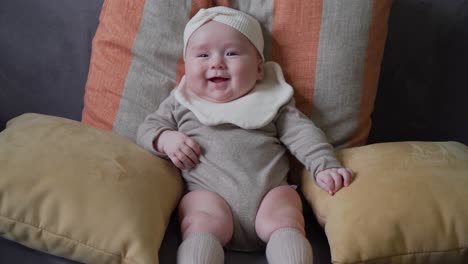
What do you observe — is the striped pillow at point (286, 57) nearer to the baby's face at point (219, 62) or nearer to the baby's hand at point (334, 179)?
the baby's face at point (219, 62)

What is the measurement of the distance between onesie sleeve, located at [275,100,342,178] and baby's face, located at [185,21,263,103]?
130mm

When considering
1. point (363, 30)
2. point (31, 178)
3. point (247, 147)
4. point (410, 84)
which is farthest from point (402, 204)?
point (31, 178)

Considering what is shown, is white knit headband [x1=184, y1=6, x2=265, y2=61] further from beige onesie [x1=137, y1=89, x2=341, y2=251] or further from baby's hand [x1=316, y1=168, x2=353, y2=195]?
baby's hand [x1=316, y1=168, x2=353, y2=195]

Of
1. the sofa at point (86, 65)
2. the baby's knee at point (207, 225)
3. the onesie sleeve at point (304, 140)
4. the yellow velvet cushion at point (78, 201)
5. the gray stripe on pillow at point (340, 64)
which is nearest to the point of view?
the yellow velvet cushion at point (78, 201)

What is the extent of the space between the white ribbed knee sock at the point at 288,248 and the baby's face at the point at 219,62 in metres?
0.40

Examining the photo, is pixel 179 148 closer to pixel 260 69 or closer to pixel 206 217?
pixel 206 217

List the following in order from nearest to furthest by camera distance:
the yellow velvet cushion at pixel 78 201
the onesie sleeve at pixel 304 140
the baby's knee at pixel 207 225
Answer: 1. the yellow velvet cushion at pixel 78 201
2. the baby's knee at pixel 207 225
3. the onesie sleeve at pixel 304 140

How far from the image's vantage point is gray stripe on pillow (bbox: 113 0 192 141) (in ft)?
4.28

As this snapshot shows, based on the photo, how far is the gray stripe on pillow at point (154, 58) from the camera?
1306 mm

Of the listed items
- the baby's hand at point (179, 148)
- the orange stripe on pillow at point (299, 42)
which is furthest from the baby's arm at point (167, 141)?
the orange stripe on pillow at point (299, 42)

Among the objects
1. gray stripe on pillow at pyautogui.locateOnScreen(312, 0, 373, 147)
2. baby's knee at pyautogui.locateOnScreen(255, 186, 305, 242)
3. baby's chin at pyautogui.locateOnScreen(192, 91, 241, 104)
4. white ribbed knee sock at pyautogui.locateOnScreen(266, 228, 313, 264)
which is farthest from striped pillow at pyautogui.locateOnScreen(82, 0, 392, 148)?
white ribbed knee sock at pyautogui.locateOnScreen(266, 228, 313, 264)

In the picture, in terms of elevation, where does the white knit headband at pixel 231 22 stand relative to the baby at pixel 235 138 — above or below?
above

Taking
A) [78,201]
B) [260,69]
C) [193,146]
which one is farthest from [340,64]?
[78,201]

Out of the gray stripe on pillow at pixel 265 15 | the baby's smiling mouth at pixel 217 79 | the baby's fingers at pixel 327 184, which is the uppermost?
the gray stripe on pillow at pixel 265 15
